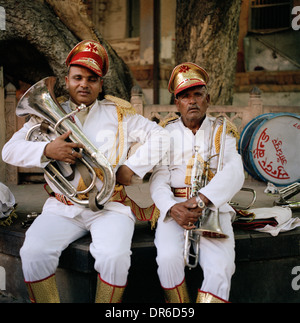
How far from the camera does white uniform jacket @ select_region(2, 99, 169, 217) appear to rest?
266 cm

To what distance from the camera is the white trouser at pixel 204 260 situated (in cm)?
Result: 242

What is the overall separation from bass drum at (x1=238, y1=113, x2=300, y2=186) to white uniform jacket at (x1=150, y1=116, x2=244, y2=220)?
2873 millimetres

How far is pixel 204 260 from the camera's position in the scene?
253 cm

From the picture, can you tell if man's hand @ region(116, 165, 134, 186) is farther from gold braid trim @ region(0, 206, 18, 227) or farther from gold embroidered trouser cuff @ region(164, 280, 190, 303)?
gold braid trim @ region(0, 206, 18, 227)

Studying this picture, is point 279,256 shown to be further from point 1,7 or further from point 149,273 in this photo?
point 1,7

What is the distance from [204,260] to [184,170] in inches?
29.6

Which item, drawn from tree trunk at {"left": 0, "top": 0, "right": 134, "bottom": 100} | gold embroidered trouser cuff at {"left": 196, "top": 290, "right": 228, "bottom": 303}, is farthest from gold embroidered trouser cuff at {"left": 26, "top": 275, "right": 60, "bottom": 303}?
tree trunk at {"left": 0, "top": 0, "right": 134, "bottom": 100}

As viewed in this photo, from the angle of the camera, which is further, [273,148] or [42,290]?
[273,148]

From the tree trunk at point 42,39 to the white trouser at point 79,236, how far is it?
13.4 feet

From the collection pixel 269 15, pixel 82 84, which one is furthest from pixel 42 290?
pixel 269 15

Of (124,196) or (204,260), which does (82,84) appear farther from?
(204,260)
